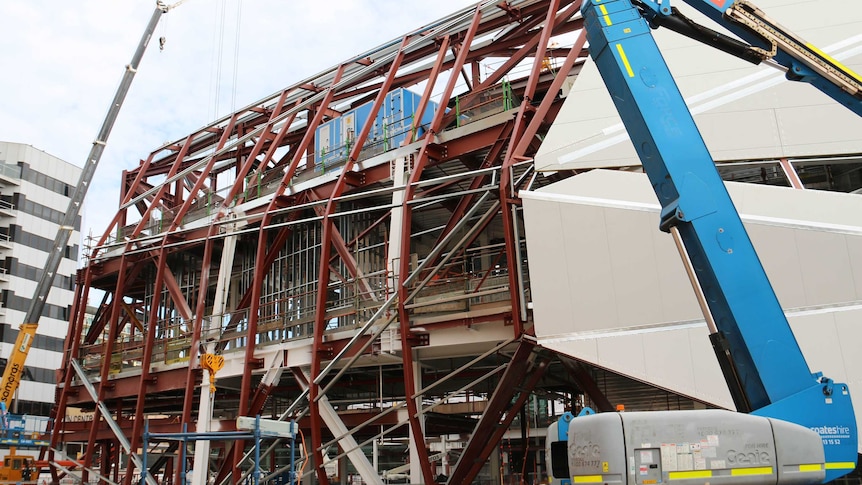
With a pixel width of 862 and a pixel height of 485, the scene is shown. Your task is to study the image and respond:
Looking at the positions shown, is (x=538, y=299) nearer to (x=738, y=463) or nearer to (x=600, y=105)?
(x=600, y=105)

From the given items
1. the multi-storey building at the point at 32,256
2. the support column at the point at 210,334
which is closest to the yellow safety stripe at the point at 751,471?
the support column at the point at 210,334

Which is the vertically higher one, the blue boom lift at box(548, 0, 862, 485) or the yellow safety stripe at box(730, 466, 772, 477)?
the blue boom lift at box(548, 0, 862, 485)

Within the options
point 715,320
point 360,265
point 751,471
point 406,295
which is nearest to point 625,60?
point 715,320

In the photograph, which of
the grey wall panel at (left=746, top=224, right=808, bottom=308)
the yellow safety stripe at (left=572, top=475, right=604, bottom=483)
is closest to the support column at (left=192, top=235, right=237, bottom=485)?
the grey wall panel at (left=746, top=224, right=808, bottom=308)

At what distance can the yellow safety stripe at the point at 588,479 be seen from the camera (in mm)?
9328

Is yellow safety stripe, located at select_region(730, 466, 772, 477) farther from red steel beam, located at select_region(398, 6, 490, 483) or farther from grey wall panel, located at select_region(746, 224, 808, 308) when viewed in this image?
red steel beam, located at select_region(398, 6, 490, 483)

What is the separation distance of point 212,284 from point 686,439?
110ft

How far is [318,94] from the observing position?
34.6 metres

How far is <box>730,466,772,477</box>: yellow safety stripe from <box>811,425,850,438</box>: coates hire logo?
954 mm

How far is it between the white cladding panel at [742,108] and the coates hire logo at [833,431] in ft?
33.0

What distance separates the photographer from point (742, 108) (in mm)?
A: 18906

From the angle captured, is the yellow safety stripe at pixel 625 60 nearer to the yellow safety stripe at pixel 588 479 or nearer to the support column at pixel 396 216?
the yellow safety stripe at pixel 588 479

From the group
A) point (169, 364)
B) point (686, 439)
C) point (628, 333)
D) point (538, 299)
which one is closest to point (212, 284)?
point (169, 364)

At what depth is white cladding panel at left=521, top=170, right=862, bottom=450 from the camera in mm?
16172
